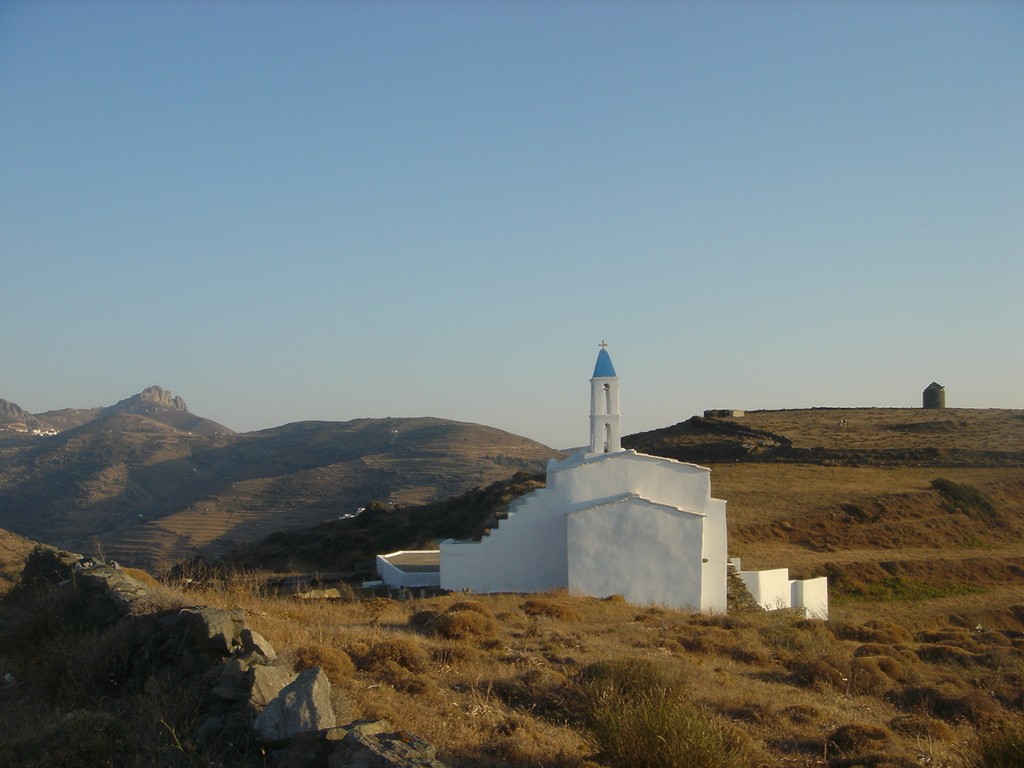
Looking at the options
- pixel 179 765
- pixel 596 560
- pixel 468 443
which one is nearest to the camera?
pixel 179 765

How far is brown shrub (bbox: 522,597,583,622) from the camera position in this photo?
15680mm

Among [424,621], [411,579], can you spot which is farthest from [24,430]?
[424,621]

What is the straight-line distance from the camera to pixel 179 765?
19.7 feet

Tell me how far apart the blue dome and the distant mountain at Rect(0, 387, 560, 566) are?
2765 cm

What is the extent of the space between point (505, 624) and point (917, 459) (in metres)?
37.8

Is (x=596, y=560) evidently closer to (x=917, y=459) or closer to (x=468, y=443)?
(x=917, y=459)

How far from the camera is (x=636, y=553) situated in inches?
792

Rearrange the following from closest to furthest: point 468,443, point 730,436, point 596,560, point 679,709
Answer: point 679,709, point 596,560, point 730,436, point 468,443

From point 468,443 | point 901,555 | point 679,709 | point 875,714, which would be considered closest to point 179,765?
point 679,709

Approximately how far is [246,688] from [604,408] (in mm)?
16797

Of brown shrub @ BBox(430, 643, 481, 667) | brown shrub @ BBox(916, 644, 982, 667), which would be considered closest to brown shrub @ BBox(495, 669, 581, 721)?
brown shrub @ BBox(430, 643, 481, 667)

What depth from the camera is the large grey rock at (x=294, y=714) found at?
6.02 meters

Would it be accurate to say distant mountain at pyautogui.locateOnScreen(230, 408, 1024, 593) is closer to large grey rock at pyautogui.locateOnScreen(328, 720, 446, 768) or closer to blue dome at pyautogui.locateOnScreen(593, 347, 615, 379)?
blue dome at pyautogui.locateOnScreen(593, 347, 615, 379)

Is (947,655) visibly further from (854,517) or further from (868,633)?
(854,517)
